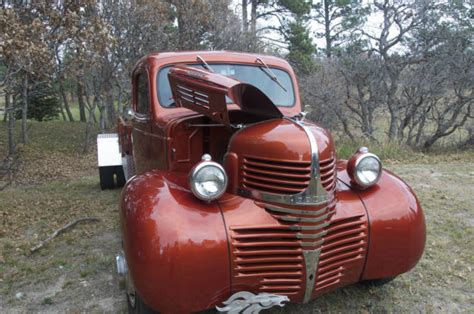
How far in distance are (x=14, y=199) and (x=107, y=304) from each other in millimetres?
4061

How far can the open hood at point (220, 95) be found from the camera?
248cm

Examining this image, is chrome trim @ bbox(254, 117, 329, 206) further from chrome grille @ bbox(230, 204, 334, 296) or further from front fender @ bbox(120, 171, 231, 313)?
front fender @ bbox(120, 171, 231, 313)

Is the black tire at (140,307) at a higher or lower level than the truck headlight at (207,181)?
lower

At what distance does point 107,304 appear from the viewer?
3037 millimetres

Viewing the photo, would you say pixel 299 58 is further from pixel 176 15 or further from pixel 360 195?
pixel 360 195

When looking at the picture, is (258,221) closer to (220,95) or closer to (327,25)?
(220,95)

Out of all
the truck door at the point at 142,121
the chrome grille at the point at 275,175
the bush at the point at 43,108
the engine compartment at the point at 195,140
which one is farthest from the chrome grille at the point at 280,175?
the bush at the point at 43,108

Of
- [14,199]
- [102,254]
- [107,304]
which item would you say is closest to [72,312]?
[107,304]

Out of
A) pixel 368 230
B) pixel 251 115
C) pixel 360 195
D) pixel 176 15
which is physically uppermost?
pixel 176 15

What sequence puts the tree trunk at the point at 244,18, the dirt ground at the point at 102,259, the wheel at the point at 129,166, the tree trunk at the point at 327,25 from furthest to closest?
the tree trunk at the point at 327,25 → the tree trunk at the point at 244,18 → the wheel at the point at 129,166 → the dirt ground at the point at 102,259

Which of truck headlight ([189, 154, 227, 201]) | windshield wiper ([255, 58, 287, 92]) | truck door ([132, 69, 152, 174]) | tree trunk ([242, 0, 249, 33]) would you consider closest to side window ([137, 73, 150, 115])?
truck door ([132, 69, 152, 174])

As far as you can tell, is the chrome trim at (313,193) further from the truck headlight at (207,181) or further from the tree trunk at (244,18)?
the tree trunk at (244,18)

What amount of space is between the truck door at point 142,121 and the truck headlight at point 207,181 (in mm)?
1493

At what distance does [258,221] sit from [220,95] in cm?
80
